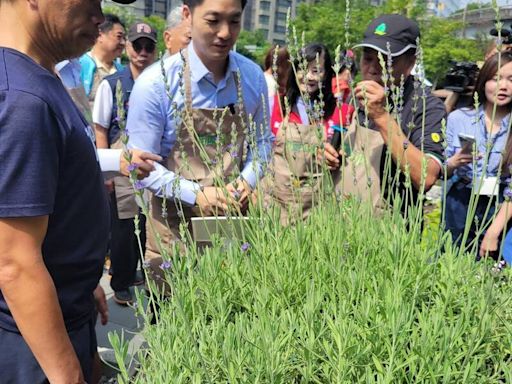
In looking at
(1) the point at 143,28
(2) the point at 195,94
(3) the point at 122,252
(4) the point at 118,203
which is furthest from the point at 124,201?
(1) the point at 143,28

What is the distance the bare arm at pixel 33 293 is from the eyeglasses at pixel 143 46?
12.0ft

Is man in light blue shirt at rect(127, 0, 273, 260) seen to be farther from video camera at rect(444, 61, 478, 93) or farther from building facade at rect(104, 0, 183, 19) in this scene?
building facade at rect(104, 0, 183, 19)

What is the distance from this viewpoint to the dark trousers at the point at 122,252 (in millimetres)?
4031

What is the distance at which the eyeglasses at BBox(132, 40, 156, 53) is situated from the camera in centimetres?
462

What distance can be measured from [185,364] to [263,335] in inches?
7.2

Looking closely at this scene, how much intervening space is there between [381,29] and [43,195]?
1.93 meters

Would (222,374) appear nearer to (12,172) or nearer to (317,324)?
(317,324)

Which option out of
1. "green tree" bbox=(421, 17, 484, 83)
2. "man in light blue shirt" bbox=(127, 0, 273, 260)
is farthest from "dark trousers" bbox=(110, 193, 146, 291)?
"green tree" bbox=(421, 17, 484, 83)

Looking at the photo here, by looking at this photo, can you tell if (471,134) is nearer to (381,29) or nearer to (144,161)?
(381,29)

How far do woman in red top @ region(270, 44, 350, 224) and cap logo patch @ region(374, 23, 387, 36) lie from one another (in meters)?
0.32

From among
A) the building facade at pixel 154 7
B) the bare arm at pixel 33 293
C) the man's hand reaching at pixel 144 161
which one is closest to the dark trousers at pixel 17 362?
the bare arm at pixel 33 293

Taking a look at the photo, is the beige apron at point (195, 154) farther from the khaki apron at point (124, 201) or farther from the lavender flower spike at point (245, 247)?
the khaki apron at point (124, 201)

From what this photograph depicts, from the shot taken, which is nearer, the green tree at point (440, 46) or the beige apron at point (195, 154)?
the beige apron at point (195, 154)

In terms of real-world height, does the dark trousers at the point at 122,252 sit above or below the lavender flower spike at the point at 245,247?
below
